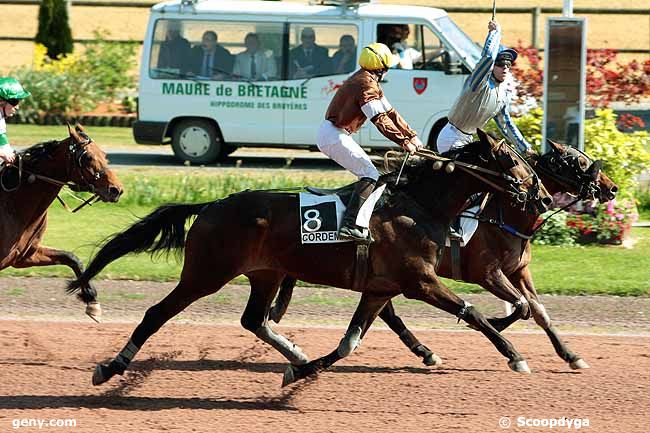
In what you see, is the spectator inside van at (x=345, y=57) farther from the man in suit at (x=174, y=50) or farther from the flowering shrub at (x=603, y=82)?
the flowering shrub at (x=603, y=82)

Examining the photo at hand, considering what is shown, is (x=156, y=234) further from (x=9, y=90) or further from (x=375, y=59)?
(x=375, y=59)

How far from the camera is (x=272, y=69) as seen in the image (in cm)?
1720

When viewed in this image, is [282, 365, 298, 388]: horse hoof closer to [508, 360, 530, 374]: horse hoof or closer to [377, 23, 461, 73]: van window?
[508, 360, 530, 374]: horse hoof

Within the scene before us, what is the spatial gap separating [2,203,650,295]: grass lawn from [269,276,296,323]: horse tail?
2254 mm

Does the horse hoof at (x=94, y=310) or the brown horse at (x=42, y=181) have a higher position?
the brown horse at (x=42, y=181)

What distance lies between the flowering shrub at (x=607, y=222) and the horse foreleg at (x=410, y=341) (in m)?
4.25

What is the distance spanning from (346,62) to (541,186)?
9.65 m

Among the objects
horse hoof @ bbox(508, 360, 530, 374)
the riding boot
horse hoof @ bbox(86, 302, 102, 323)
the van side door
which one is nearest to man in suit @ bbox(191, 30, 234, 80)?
the van side door

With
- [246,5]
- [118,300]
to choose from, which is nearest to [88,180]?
[118,300]

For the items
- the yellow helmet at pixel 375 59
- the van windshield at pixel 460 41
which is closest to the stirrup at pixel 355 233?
the yellow helmet at pixel 375 59

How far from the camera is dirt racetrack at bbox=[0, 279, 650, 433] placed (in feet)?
21.3

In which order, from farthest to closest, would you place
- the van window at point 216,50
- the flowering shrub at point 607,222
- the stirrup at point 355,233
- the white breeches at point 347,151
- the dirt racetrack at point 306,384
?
the van window at point 216,50 → the flowering shrub at point 607,222 → the white breeches at point 347,151 → the stirrup at point 355,233 → the dirt racetrack at point 306,384

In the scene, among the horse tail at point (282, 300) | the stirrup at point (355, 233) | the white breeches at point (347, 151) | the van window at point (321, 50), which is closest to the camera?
the stirrup at point (355, 233)

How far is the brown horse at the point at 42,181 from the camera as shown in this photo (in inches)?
316
